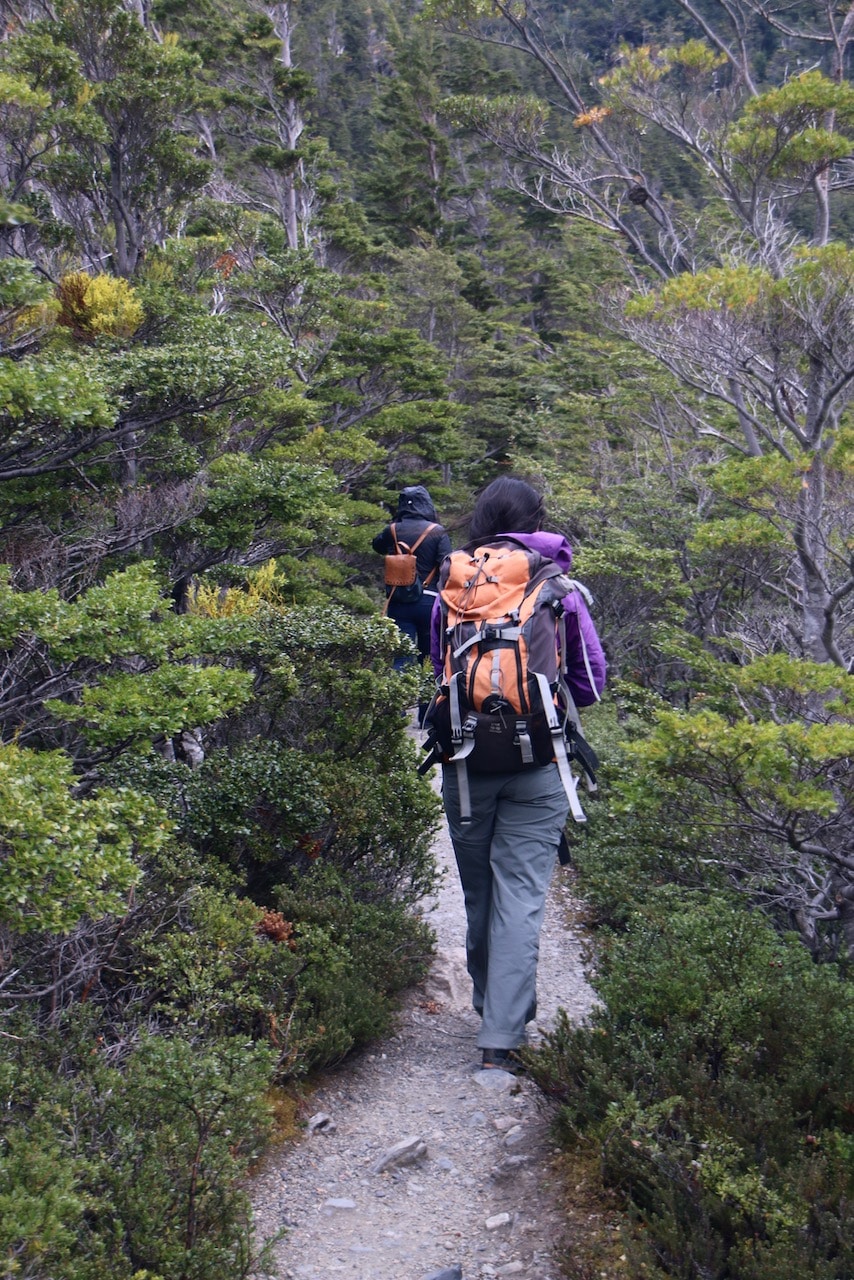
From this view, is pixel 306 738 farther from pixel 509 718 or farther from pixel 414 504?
pixel 414 504

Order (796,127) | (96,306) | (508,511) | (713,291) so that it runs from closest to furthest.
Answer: (508,511) → (713,291) → (796,127) → (96,306)

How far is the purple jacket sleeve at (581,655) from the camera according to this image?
11.0 feet

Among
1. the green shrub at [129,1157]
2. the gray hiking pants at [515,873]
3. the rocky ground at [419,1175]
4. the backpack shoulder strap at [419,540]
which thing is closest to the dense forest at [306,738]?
the green shrub at [129,1157]

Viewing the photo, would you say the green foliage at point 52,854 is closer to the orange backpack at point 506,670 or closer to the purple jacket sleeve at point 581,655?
the orange backpack at point 506,670

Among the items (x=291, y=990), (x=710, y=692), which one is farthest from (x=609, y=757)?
(x=291, y=990)

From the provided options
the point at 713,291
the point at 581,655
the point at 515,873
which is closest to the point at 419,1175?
the point at 515,873

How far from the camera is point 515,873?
3469 mm

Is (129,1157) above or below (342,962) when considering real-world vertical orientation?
above

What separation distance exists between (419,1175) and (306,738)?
214cm

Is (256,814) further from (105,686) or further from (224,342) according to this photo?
(224,342)

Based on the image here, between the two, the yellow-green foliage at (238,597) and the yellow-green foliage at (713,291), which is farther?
the yellow-green foliage at (238,597)

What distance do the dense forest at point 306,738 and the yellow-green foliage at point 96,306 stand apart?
0.08 ft

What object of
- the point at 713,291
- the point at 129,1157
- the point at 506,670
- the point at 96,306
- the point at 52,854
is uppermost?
the point at 96,306

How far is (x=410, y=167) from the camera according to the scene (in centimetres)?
2452
